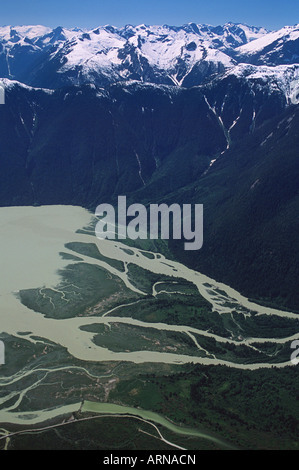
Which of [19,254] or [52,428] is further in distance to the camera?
[19,254]

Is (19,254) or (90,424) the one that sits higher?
(19,254)

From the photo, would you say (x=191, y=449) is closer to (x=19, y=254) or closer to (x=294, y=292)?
(x=294, y=292)

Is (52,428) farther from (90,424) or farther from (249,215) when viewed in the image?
(249,215)

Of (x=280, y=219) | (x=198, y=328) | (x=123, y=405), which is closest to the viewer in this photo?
(x=123, y=405)
